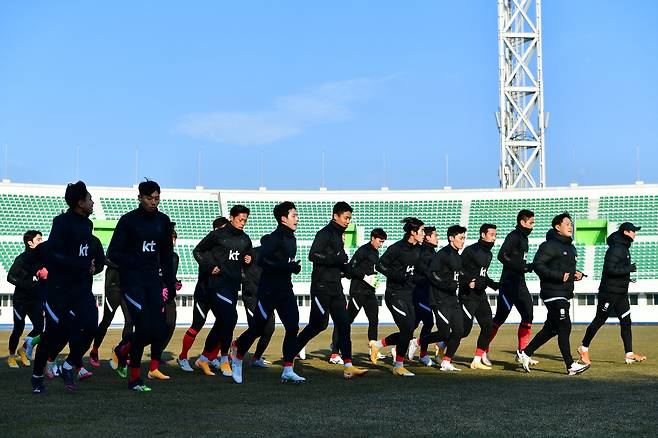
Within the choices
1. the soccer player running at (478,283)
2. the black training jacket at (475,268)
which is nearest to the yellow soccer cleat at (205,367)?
the soccer player running at (478,283)

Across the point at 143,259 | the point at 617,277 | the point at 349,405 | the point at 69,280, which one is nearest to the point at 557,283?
the point at 617,277

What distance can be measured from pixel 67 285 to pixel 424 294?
6.67 metres

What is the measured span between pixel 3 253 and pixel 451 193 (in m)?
26.6

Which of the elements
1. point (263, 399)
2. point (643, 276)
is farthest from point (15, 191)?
point (263, 399)

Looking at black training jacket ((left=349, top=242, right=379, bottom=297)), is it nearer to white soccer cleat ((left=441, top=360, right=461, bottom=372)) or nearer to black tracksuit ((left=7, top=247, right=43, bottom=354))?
white soccer cleat ((left=441, top=360, right=461, bottom=372))

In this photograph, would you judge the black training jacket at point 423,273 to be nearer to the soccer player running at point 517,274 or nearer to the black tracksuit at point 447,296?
the black tracksuit at point 447,296

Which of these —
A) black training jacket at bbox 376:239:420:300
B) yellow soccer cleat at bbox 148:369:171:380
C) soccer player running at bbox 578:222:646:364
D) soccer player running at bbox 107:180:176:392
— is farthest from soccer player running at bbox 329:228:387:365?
soccer player running at bbox 107:180:176:392

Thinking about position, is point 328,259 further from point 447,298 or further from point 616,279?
point 616,279

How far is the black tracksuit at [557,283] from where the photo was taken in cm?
1328

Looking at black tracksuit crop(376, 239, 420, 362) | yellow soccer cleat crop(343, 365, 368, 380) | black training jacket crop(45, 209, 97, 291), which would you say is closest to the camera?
black training jacket crop(45, 209, 97, 291)

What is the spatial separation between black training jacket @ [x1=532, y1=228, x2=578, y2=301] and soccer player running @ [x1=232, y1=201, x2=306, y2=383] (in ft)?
11.4

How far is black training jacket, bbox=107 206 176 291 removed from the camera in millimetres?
10539

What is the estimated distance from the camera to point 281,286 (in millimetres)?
12242

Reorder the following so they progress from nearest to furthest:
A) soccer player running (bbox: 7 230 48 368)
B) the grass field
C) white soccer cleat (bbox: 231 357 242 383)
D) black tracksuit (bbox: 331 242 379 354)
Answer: the grass field
white soccer cleat (bbox: 231 357 242 383)
soccer player running (bbox: 7 230 48 368)
black tracksuit (bbox: 331 242 379 354)
